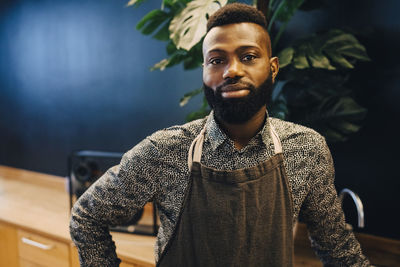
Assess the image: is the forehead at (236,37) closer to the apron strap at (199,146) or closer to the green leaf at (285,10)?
the apron strap at (199,146)

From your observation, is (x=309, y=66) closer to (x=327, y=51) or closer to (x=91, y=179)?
(x=327, y=51)

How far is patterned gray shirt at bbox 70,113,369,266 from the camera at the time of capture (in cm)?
90

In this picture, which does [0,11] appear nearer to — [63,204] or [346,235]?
[63,204]

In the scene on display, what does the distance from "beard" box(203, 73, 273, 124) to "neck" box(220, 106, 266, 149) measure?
34 mm

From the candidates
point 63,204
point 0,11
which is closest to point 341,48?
point 63,204

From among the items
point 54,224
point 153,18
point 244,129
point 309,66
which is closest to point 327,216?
point 244,129

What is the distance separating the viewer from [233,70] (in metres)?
0.81

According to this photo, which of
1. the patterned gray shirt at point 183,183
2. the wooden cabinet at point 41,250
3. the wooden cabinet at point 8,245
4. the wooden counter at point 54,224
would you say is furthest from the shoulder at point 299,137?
the wooden cabinet at point 8,245

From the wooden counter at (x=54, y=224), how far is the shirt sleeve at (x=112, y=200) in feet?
1.65

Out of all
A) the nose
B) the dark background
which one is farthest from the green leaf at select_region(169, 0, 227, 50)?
the dark background

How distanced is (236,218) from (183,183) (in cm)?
18

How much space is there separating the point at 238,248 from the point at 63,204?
1.72 m

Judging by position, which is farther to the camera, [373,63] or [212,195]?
[373,63]

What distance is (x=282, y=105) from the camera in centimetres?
131
